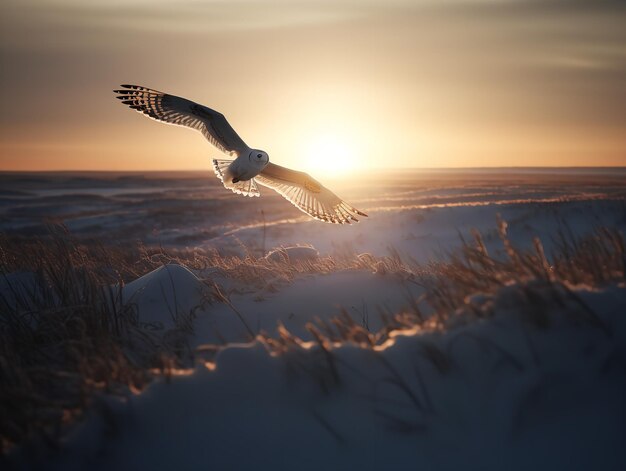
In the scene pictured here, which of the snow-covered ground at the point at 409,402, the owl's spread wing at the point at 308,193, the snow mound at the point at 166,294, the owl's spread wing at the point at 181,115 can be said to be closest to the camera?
the snow-covered ground at the point at 409,402

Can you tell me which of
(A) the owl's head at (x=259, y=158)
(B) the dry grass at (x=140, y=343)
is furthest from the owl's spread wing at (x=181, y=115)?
(B) the dry grass at (x=140, y=343)

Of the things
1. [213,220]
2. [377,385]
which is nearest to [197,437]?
[377,385]

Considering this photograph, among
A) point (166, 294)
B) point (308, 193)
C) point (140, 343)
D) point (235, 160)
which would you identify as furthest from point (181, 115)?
point (140, 343)

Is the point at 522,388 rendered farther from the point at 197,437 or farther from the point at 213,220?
the point at 213,220

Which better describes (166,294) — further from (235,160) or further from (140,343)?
(235,160)

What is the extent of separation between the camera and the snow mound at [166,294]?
5.06 meters

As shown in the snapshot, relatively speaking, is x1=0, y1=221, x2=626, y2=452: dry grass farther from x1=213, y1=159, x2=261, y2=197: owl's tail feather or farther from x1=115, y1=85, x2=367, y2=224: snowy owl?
x1=213, y1=159, x2=261, y2=197: owl's tail feather

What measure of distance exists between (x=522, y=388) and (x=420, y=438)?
521 mm

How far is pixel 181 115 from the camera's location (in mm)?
10289

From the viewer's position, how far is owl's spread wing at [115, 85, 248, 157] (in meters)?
9.95

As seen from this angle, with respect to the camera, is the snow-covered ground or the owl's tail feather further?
the owl's tail feather

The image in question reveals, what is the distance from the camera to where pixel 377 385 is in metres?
2.63

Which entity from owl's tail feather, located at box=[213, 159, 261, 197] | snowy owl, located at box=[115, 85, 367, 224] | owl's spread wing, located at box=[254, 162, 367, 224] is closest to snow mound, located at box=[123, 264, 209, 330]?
snowy owl, located at box=[115, 85, 367, 224]

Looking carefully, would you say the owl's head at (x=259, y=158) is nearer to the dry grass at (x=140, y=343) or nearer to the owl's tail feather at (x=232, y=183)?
the owl's tail feather at (x=232, y=183)
